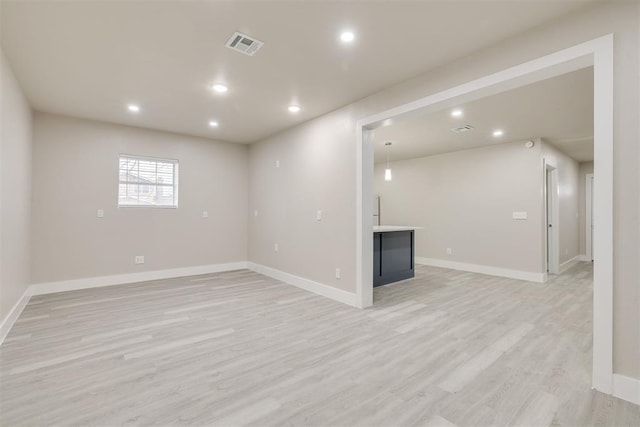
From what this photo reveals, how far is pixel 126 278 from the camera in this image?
5.14 metres

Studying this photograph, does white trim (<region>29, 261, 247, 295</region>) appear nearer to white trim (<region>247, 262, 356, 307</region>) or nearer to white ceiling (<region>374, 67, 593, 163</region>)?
white trim (<region>247, 262, 356, 307</region>)

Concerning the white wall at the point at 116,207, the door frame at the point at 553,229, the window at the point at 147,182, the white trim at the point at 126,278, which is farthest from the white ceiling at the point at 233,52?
the door frame at the point at 553,229

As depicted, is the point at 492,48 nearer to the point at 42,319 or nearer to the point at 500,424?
the point at 500,424

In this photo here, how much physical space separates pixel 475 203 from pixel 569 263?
9.29ft

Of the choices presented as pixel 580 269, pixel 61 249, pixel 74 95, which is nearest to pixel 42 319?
pixel 61 249

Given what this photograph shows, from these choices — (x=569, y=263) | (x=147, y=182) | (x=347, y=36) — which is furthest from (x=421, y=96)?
(x=569, y=263)

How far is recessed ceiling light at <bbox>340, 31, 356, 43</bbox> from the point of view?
97.6 inches

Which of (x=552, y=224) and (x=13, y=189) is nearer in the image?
(x=13, y=189)

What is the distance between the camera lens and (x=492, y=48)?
2.63m

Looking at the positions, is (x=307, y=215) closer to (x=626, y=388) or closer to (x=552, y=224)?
(x=626, y=388)

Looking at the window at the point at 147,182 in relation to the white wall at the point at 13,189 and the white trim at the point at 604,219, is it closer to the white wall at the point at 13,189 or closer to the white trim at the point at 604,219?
the white wall at the point at 13,189

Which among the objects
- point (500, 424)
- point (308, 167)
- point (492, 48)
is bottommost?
point (500, 424)

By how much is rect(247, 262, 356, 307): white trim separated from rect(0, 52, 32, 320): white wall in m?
3.33

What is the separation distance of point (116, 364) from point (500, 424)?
268 cm
